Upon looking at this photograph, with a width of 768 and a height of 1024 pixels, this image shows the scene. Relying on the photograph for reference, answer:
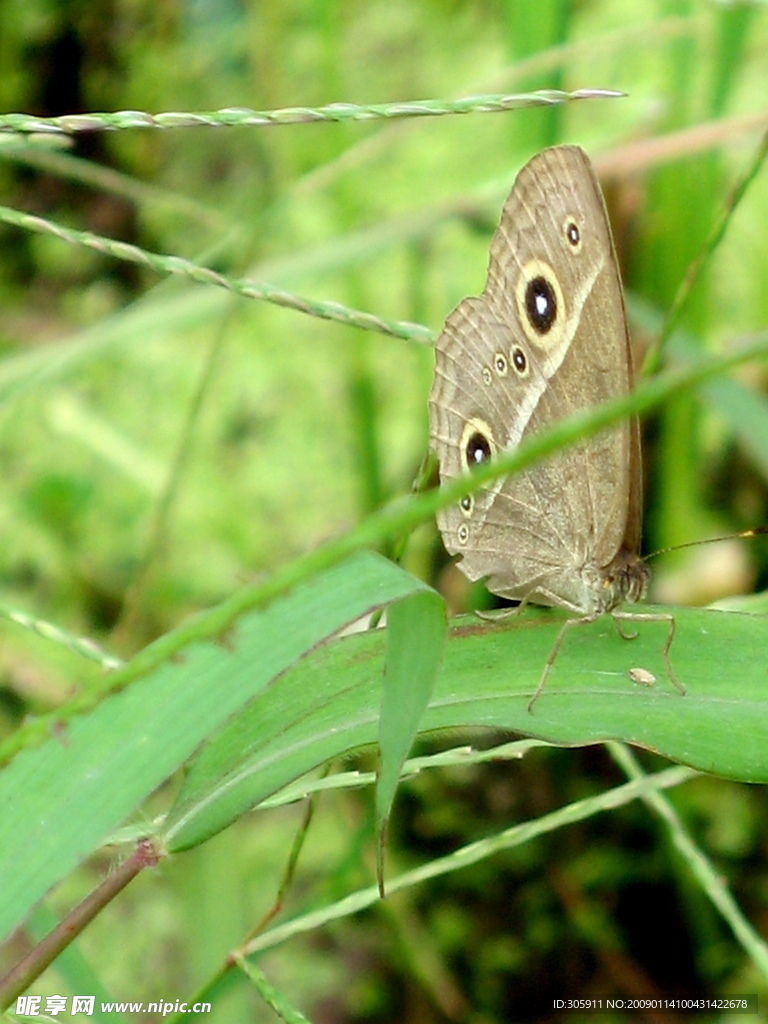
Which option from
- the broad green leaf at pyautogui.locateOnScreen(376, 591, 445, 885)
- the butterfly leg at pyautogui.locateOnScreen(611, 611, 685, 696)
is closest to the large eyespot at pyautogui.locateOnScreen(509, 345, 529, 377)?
the butterfly leg at pyautogui.locateOnScreen(611, 611, 685, 696)

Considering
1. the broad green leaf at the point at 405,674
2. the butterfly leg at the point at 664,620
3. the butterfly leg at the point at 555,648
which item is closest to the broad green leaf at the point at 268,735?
the broad green leaf at the point at 405,674

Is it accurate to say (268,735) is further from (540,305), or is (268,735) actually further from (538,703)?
(540,305)

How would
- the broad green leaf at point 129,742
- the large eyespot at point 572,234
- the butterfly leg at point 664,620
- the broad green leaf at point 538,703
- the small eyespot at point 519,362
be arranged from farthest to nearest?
the small eyespot at point 519,362
the large eyespot at point 572,234
the butterfly leg at point 664,620
the broad green leaf at point 538,703
the broad green leaf at point 129,742

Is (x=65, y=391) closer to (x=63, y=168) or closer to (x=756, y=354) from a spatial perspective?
(x=63, y=168)

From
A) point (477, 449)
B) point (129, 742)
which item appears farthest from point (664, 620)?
point (129, 742)

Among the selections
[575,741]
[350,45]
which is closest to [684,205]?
[350,45]

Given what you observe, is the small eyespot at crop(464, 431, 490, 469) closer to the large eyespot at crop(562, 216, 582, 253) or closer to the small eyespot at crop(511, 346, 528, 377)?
the small eyespot at crop(511, 346, 528, 377)

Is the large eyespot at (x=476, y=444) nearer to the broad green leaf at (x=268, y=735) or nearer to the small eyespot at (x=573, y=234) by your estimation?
the small eyespot at (x=573, y=234)
